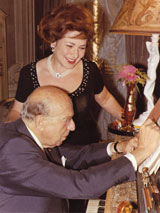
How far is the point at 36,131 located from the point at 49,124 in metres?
0.09

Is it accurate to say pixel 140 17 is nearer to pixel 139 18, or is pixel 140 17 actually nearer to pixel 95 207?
pixel 139 18

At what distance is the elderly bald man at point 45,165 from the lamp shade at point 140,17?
70 cm

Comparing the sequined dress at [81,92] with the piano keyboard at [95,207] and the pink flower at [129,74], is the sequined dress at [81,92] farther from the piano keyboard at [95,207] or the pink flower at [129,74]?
the piano keyboard at [95,207]

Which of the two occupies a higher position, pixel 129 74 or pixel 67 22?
pixel 67 22

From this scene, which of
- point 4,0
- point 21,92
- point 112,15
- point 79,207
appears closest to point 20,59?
point 4,0

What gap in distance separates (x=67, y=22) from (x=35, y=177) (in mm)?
1260

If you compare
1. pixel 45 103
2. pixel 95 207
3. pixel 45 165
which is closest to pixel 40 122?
pixel 45 103

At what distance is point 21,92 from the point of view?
2.37m

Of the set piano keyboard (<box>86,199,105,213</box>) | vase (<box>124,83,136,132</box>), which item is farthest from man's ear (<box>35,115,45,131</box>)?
vase (<box>124,83,136,132</box>)

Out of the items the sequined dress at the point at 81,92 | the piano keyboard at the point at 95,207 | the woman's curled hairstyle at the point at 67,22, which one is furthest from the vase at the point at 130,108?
the piano keyboard at the point at 95,207

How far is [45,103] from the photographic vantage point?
1375mm

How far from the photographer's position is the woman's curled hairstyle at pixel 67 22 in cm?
212

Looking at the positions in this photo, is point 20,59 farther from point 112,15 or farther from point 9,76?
point 112,15

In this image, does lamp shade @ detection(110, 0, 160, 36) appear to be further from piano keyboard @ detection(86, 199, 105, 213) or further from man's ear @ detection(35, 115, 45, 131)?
piano keyboard @ detection(86, 199, 105, 213)
